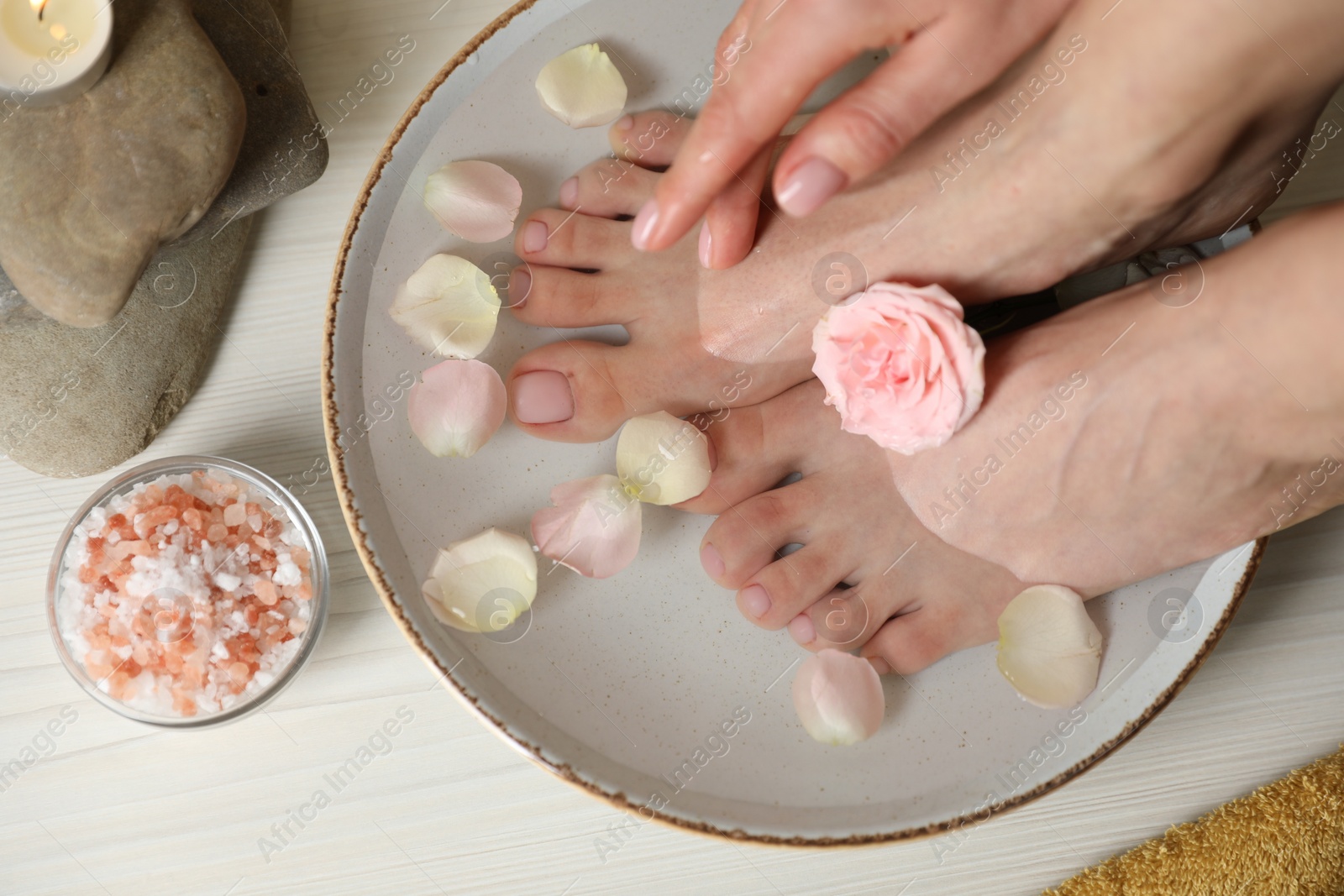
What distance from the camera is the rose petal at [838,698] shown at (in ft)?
1.86

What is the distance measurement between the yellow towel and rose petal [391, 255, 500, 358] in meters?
0.57

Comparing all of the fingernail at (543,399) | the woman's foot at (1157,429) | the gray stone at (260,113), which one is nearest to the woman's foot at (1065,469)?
the woman's foot at (1157,429)

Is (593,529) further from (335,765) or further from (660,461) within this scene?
(335,765)

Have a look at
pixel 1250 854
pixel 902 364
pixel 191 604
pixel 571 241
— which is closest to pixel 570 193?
pixel 571 241

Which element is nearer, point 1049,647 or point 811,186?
point 811,186

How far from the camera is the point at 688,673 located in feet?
1.94

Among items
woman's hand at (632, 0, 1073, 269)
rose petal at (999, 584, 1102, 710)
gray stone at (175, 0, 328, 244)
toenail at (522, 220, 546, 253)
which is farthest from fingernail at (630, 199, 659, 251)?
rose petal at (999, 584, 1102, 710)

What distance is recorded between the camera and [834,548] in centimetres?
62

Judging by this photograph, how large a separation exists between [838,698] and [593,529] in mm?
189

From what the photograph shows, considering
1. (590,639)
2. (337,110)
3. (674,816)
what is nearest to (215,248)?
(337,110)

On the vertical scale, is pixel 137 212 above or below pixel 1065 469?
above

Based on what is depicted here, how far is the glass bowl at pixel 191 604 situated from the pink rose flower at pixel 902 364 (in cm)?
36

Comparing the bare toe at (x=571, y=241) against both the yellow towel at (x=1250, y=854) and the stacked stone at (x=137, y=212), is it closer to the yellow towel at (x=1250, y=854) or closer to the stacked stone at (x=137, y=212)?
the stacked stone at (x=137, y=212)

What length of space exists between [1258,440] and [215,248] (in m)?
0.68
